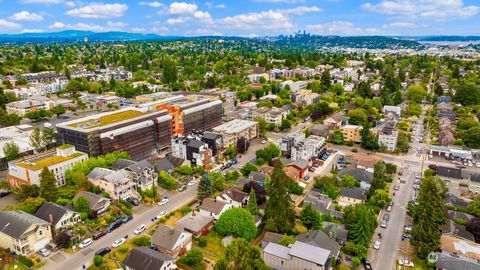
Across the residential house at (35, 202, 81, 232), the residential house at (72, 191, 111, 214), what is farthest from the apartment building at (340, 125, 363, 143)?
the residential house at (35, 202, 81, 232)

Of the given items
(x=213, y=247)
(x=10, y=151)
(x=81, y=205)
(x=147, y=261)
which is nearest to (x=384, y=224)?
(x=213, y=247)

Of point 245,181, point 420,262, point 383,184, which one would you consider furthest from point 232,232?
point 383,184

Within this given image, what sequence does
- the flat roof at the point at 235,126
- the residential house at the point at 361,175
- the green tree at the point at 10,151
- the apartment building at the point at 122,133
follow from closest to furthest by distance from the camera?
the residential house at the point at 361,175 → the apartment building at the point at 122,133 → the green tree at the point at 10,151 → the flat roof at the point at 235,126

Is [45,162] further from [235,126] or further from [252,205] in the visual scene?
[235,126]

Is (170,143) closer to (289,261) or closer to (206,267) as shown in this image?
Result: (206,267)

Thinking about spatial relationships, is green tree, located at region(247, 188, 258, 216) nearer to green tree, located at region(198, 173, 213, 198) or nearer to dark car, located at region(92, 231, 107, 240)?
green tree, located at region(198, 173, 213, 198)

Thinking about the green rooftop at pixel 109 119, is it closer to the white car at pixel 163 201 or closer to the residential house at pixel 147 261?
the white car at pixel 163 201

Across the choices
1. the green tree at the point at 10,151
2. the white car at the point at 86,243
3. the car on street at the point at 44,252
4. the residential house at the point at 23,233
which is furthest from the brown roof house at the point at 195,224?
the green tree at the point at 10,151
